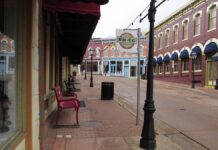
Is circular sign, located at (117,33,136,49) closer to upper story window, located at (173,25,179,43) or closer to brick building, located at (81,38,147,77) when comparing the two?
upper story window, located at (173,25,179,43)

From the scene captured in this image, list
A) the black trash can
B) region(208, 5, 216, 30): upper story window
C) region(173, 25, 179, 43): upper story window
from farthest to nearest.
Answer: region(173, 25, 179, 43): upper story window < region(208, 5, 216, 30): upper story window < the black trash can

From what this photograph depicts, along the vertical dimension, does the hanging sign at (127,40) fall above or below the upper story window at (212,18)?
below

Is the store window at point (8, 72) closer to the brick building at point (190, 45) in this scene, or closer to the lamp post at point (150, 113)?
the lamp post at point (150, 113)

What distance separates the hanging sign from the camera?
29.7ft

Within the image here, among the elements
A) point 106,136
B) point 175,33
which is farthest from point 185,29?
point 106,136

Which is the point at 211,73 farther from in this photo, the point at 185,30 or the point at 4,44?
the point at 4,44

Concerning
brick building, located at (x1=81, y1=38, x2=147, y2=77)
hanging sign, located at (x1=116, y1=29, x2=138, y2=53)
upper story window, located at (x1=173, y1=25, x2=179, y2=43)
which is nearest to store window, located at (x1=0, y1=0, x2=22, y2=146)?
hanging sign, located at (x1=116, y1=29, x2=138, y2=53)

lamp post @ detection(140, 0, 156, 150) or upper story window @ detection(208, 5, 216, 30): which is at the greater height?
upper story window @ detection(208, 5, 216, 30)

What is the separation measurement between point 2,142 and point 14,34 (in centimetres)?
147

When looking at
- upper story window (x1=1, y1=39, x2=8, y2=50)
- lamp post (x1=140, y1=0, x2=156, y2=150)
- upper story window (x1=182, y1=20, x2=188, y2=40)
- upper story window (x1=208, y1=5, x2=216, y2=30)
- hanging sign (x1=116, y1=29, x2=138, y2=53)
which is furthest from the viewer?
upper story window (x1=182, y1=20, x2=188, y2=40)

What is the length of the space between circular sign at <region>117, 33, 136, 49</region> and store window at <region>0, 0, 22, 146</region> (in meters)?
5.24

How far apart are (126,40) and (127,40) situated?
0.10 ft

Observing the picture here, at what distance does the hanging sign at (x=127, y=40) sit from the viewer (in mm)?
9060

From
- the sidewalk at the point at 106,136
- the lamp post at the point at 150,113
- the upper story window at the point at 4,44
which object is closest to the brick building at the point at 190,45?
the sidewalk at the point at 106,136
